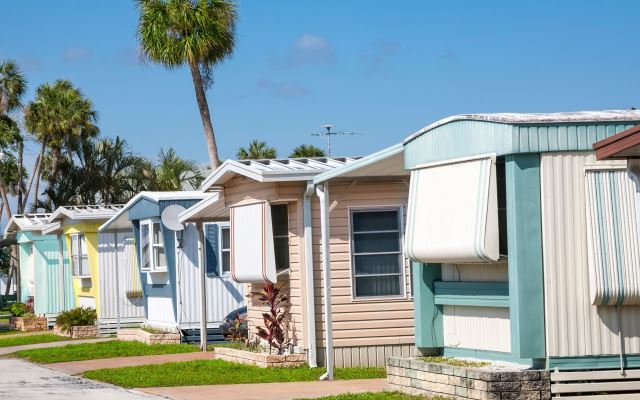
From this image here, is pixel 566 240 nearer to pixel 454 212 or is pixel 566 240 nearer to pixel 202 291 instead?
pixel 454 212

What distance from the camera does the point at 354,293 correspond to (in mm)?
18812

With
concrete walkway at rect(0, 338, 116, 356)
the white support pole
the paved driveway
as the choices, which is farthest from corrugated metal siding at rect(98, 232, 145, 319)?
the paved driveway

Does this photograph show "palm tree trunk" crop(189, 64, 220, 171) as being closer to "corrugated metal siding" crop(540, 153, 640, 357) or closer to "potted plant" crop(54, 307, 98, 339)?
"potted plant" crop(54, 307, 98, 339)

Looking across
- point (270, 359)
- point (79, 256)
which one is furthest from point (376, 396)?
point (79, 256)

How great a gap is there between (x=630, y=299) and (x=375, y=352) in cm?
671

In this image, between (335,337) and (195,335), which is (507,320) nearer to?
(335,337)

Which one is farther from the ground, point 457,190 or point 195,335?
point 457,190

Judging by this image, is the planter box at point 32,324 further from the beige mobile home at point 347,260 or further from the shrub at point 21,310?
the beige mobile home at point 347,260

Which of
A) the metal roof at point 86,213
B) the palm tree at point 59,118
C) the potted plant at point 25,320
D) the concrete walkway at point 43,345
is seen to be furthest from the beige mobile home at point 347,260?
the palm tree at point 59,118

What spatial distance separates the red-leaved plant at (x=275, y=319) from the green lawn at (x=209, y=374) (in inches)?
21.4

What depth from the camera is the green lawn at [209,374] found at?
57.5 feet

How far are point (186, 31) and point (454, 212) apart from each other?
22784 mm

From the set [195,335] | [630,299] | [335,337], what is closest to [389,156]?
[335,337]

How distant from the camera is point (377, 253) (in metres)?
19.0
